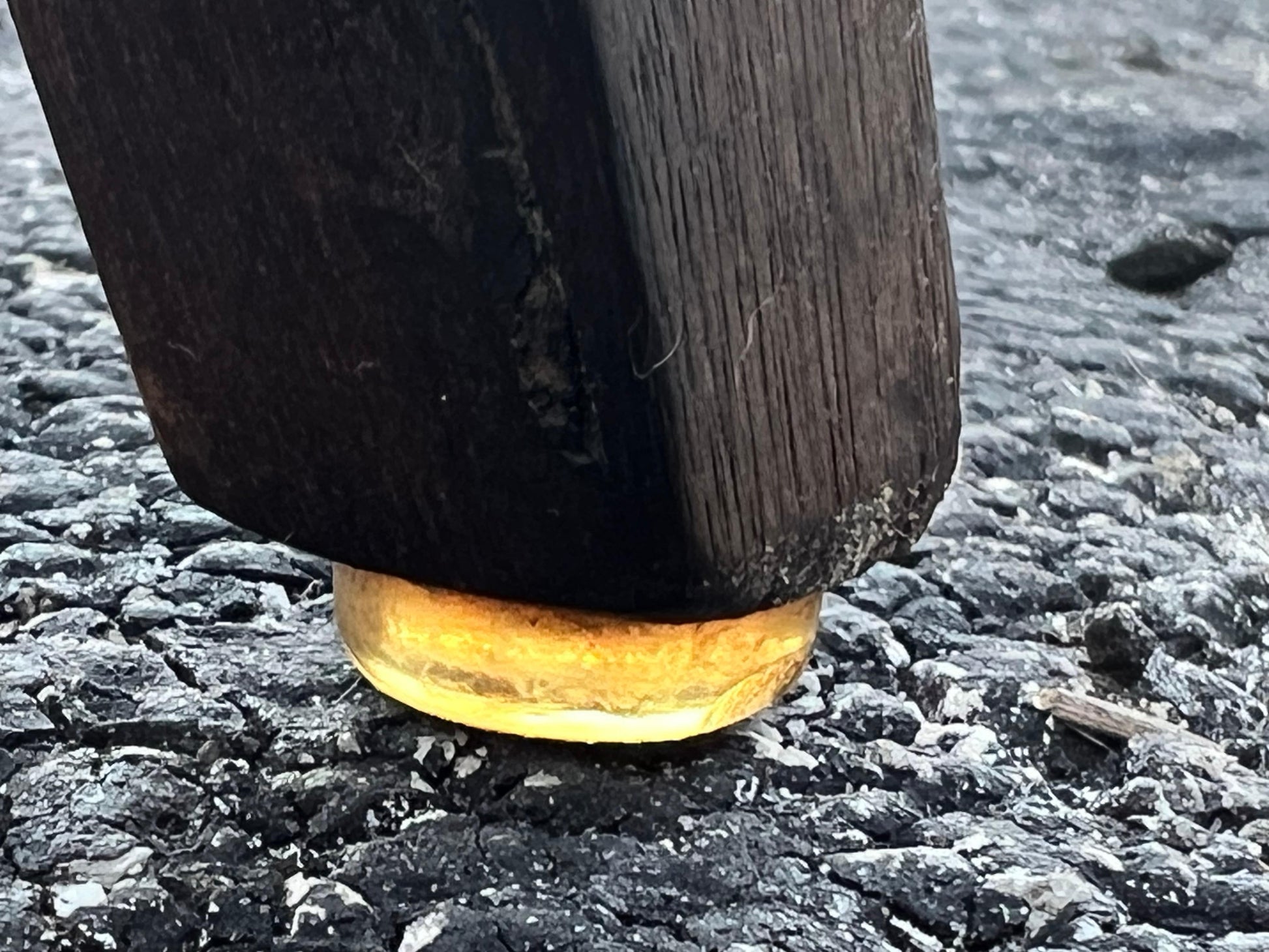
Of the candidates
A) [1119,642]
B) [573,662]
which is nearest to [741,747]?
[573,662]

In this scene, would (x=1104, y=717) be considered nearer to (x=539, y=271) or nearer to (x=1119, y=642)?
(x=1119, y=642)

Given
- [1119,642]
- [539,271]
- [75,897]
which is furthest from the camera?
[1119,642]

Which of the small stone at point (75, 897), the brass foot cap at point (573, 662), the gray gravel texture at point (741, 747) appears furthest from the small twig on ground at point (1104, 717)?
the small stone at point (75, 897)

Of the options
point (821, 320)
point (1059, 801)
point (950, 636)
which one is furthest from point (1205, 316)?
point (821, 320)

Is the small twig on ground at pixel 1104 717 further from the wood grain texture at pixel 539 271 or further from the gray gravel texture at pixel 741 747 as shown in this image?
the wood grain texture at pixel 539 271

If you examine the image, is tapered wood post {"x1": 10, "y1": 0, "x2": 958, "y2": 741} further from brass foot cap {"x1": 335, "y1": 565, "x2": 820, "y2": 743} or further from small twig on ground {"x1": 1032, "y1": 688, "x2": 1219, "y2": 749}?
small twig on ground {"x1": 1032, "y1": 688, "x2": 1219, "y2": 749}

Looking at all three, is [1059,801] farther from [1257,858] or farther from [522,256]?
[522,256]

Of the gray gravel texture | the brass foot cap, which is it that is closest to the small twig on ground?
the gray gravel texture
